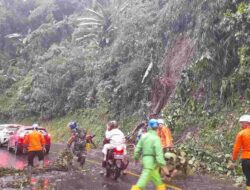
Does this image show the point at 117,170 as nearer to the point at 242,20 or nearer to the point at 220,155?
the point at 220,155

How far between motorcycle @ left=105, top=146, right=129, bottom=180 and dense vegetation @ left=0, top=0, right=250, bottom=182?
3651 millimetres

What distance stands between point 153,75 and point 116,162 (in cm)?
1248

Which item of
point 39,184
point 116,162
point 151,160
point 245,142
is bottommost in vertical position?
point 39,184

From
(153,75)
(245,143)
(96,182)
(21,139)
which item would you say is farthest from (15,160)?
(245,143)

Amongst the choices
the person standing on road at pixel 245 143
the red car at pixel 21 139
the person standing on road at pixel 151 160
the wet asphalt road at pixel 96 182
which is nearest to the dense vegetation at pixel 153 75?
the wet asphalt road at pixel 96 182

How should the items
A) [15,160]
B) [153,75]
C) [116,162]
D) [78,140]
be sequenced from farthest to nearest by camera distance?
[153,75]
[15,160]
[78,140]
[116,162]

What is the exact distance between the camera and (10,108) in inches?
1734

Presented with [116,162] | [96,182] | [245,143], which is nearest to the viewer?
[245,143]

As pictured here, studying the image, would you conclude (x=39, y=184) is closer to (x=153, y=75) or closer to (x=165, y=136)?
(x=165, y=136)

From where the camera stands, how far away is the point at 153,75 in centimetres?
2486

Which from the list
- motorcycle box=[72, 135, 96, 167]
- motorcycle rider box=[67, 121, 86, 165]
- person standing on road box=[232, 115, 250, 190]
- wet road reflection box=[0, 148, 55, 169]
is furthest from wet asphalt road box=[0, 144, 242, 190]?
wet road reflection box=[0, 148, 55, 169]

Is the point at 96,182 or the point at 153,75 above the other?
the point at 153,75

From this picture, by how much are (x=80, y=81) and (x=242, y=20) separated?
19.6 meters

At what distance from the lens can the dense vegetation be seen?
58.4 feet
